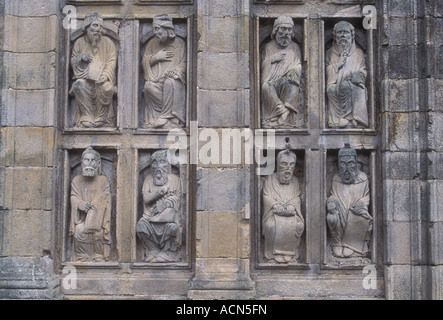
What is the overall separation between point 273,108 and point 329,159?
3.45 feet

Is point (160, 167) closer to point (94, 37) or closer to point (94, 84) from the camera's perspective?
point (94, 84)

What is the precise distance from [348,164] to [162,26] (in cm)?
311

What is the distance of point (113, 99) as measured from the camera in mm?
8125

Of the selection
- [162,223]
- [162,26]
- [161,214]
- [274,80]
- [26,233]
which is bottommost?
[26,233]

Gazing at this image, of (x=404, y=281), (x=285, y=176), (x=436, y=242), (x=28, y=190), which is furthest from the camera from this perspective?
(x=285, y=176)

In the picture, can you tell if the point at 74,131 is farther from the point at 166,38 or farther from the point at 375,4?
the point at 375,4

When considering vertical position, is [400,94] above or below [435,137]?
above

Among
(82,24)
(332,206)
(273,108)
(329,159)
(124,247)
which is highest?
(82,24)

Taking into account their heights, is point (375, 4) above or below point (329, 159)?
above

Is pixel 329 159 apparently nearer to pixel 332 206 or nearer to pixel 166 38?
pixel 332 206

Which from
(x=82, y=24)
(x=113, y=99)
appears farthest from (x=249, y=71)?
(x=82, y=24)

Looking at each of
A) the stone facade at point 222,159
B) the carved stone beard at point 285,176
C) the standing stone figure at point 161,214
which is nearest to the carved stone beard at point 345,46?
the stone facade at point 222,159

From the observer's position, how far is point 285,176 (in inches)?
309

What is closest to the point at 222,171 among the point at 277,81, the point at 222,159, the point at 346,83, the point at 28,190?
the point at 222,159
